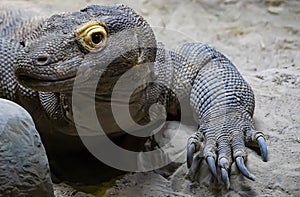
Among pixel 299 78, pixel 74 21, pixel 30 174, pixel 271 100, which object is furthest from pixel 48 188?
pixel 299 78

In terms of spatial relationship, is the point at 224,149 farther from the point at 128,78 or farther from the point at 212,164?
the point at 128,78

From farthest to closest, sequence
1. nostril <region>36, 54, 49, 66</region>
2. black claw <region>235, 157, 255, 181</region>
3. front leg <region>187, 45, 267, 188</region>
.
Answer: front leg <region>187, 45, 267, 188</region> < black claw <region>235, 157, 255, 181</region> < nostril <region>36, 54, 49, 66</region>

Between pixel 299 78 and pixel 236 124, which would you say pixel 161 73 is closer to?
pixel 236 124

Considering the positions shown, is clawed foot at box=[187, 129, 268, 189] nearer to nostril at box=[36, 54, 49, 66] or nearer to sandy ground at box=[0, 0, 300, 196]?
sandy ground at box=[0, 0, 300, 196]

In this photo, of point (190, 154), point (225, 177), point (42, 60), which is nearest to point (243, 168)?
point (225, 177)

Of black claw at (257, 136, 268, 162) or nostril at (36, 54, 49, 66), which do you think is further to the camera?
black claw at (257, 136, 268, 162)

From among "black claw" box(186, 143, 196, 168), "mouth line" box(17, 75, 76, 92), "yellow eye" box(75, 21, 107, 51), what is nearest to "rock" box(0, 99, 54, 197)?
"mouth line" box(17, 75, 76, 92)

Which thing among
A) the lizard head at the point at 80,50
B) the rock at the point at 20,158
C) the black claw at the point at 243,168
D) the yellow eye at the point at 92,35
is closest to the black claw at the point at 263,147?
the black claw at the point at 243,168

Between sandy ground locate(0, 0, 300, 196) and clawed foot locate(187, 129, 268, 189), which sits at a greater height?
clawed foot locate(187, 129, 268, 189)

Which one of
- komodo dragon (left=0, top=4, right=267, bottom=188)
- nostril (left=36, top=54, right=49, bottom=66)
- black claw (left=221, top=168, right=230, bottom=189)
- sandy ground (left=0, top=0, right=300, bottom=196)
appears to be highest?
nostril (left=36, top=54, right=49, bottom=66)
